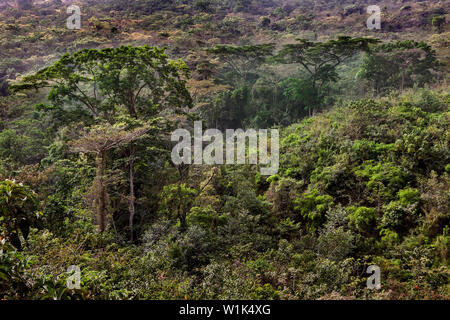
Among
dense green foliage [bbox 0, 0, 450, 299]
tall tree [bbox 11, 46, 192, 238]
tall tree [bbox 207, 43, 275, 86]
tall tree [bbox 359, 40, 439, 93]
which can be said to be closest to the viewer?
dense green foliage [bbox 0, 0, 450, 299]

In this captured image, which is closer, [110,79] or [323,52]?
[110,79]

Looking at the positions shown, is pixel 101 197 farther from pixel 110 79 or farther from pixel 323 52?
pixel 323 52

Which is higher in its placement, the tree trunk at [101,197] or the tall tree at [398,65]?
the tall tree at [398,65]

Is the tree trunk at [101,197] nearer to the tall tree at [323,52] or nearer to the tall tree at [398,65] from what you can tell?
the tall tree at [323,52]

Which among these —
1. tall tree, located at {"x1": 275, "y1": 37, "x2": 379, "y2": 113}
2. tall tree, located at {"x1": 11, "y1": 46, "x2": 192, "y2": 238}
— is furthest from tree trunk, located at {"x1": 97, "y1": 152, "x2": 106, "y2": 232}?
tall tree, located at {"x1": 275, "y1": 37, "x2": 379, "y2": 113}

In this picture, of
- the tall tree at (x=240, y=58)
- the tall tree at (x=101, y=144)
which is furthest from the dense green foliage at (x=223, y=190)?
the tall tree at (x=240, y=58)

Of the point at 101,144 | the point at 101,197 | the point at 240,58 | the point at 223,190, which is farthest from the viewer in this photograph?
the point at 240,58

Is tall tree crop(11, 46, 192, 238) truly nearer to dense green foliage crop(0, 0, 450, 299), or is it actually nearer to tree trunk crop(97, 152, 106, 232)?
dense green foliage crop(0, 0, 450, 299)

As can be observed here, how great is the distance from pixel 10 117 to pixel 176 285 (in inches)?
630

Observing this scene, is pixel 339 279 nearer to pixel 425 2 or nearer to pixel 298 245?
pixel 298 245

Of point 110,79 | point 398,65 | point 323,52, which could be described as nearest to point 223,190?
point 110,79

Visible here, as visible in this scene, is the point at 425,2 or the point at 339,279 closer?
the point at 339,279
